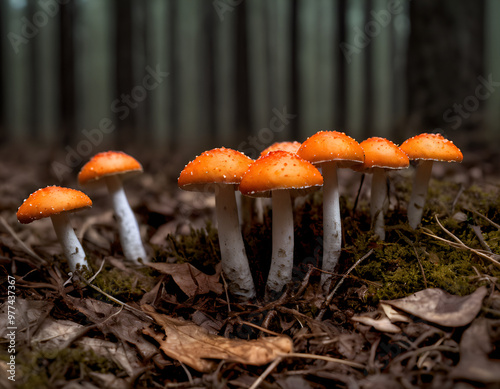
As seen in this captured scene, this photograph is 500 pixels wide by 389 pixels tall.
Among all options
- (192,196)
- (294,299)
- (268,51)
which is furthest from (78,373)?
(268,51)

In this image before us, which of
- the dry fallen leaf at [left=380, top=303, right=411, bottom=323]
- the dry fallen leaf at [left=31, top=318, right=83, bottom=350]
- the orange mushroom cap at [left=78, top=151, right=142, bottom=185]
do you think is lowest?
the dry fallen leaf at [left=31, top=318, right=83, bottom=350]

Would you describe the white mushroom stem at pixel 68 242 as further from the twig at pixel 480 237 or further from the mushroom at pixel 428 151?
the twig at pixel 480 237

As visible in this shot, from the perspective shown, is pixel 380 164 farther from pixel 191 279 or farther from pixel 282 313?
pixel 191 279

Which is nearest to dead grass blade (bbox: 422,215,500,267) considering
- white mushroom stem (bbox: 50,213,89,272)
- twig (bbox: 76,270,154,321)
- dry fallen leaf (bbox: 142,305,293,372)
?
dry fallen leaf (bbox: 142,305,293,372)

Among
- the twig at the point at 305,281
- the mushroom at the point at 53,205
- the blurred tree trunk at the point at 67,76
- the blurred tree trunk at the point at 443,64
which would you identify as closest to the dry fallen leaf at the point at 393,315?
the twig at the point at 305,281

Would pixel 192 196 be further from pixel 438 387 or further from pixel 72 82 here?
pixel 72 82

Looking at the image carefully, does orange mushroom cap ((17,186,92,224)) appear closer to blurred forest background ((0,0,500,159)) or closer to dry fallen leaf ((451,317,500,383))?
dry fallen leaf ((451,317,500,383))
